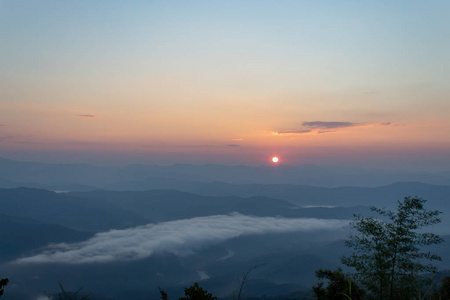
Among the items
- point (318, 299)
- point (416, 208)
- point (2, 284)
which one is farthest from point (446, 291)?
point (2, 284)

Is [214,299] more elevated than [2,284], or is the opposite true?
[2,284]

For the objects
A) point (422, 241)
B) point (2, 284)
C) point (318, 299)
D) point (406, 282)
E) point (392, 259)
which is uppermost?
point (2, 284)

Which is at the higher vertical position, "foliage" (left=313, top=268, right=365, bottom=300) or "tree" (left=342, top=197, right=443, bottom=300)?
"tree" (left=342, top=197, right=443, bottom=300)

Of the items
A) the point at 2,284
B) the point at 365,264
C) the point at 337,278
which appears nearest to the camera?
the point at 2,284

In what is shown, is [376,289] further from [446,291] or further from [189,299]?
[189,299]

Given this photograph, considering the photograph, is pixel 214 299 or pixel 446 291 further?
pixel 446 291

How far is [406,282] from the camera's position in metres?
20.2

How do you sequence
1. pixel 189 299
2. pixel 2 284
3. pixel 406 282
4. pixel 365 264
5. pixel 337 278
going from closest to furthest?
pixel 2 284 < pixel 189 299 < pixel 406 282 < pixel 365 264 < pixel 337 278

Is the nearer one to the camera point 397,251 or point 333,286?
point 397,251

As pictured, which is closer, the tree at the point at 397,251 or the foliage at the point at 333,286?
the tree at the point at 397,251

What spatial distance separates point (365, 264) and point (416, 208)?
5388mm

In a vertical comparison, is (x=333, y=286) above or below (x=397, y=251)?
below

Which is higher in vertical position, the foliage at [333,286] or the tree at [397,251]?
the tree at [397,251]

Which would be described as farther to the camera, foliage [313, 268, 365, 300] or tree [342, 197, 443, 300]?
foliage [313, 268, 365, 300]
